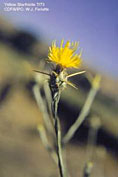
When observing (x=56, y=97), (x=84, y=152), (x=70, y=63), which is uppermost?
(x=70, y=63)

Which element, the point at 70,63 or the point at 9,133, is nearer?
the point at 70,63

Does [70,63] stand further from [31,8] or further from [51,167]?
[51,167]

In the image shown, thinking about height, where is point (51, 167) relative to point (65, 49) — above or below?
below

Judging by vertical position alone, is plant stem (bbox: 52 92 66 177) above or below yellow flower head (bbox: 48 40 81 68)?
below

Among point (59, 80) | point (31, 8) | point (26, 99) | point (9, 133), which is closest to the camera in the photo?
point (59, 80)

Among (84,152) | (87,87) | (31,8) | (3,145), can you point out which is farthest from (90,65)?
(31,8)

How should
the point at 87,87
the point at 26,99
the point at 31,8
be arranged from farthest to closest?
the point at 87,87
the point at 26,99
the point at 31,8

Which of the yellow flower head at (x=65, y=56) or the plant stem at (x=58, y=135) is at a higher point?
the yellow flower head at (x=65, y=56)

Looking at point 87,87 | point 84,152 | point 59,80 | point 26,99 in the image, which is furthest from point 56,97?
point 87,87
